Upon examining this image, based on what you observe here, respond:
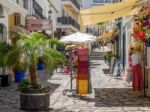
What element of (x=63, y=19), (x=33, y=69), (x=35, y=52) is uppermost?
(x=63, y=19)

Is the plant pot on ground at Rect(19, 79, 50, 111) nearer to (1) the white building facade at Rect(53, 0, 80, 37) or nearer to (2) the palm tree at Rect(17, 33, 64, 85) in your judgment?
(2) the palm tree at Rect(17, 33, 64, 85)

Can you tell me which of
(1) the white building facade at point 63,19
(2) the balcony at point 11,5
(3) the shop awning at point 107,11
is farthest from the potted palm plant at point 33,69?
(1) the white building facade at point 63,19

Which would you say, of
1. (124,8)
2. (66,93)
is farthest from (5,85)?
(124,8)

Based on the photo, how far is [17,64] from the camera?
1198cm

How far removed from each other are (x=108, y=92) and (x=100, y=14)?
3.08 meters

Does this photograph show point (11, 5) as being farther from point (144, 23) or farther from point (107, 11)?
point (144, 23)

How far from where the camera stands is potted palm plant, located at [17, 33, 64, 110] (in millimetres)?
11820

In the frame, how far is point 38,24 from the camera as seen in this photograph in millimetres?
26250

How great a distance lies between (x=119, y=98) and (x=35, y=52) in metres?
3.80

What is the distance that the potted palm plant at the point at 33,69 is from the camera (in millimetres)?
11820

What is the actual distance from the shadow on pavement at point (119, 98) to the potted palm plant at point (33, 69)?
6.42ft

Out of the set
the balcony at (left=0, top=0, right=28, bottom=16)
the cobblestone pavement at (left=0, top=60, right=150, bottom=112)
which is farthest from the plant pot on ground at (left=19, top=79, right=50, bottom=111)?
the balcony at (left=0, top=0, right=28, bottom=16)

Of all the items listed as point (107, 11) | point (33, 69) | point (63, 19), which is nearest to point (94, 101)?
point (33, 69)

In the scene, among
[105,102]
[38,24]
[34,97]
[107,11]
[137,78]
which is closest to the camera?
[34,97]
